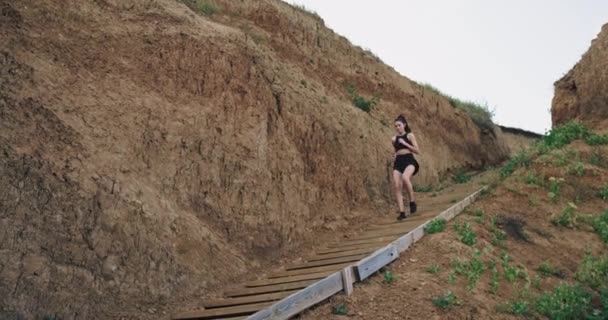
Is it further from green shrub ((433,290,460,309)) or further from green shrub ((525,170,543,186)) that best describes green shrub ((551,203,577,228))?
green shrub ((433,290,460,309))

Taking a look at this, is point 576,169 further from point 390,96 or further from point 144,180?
point 144,180

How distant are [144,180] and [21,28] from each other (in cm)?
261

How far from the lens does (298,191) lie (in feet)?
32.9

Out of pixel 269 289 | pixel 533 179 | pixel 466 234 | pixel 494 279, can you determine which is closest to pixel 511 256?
pixel 466 234

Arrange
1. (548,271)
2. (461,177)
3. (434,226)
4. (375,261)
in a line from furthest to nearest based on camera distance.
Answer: (461,177), (434,226), (548,271), (375,261)

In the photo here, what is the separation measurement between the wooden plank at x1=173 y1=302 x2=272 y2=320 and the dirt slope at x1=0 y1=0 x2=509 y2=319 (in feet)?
1.26

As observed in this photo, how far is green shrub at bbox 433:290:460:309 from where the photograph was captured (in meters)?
6.50

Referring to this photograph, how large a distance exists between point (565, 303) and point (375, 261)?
7.56 feet

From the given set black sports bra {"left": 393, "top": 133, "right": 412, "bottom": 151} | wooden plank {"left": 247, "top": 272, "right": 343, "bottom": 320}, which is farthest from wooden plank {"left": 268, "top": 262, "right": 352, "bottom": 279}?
black sports bra {"left": 393, "top": 133, "right": 412, "bottom": 151}

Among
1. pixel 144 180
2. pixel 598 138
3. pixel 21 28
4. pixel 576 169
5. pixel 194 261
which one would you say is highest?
pixel 598 138

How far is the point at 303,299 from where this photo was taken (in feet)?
19.9

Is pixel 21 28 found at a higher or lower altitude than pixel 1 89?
higher

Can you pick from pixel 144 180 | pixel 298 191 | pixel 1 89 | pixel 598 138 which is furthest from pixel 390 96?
pixel 1 89

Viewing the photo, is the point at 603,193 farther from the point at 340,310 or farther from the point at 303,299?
the point at 303,299
